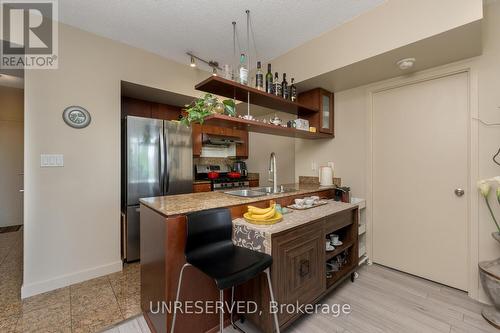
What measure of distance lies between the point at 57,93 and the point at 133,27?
3.44 feet

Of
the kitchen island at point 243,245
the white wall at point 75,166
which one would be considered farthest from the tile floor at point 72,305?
the kitchen island at point 243,245

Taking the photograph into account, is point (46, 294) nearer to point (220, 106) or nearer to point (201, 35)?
point (220, 106)

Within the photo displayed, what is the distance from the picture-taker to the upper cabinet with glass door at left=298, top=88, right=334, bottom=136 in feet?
9.45

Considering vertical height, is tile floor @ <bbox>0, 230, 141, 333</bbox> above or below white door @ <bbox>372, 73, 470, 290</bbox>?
below

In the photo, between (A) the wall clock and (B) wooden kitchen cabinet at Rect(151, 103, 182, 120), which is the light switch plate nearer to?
(A) the wall clock

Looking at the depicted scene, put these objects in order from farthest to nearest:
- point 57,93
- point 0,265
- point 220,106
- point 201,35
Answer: point 0,265 < point 201,35 < point 57,93 < point 220,106

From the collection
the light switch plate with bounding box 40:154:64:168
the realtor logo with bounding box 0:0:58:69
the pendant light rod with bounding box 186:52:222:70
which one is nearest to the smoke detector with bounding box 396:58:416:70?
the pendant light rod with bounding box 186:52:222:70

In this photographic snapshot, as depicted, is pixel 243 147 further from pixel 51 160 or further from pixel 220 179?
pixel 51 160

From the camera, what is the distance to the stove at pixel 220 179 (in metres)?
3.94

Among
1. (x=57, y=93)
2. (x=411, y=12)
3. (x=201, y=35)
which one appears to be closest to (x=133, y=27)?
(x=201, y=35)

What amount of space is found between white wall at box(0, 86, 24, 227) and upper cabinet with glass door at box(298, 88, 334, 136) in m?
5.31

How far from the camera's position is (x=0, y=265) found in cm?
271

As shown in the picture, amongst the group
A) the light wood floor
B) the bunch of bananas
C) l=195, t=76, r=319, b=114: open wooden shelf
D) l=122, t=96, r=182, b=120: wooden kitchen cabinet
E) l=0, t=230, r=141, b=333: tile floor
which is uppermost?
l=122, t=96, r=182, b=120: wooden kitchen cabinet

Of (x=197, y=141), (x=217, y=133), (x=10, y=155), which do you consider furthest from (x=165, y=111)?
(x=10, y=155)
